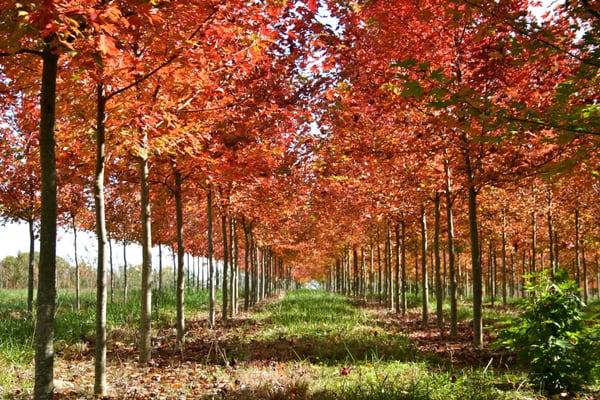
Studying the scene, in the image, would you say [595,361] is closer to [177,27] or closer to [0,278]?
[177,27]

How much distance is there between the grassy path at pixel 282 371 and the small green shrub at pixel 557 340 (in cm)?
41

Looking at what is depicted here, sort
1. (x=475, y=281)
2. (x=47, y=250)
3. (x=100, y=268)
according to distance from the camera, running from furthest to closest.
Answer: (x=475, y=281) → (x=100, y=268) → (x=47, y=250)

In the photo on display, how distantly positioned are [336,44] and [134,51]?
3.43m

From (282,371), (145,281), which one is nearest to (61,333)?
(145,281)

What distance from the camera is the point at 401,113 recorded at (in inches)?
373

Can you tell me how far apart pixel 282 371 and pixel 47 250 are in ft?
12.5

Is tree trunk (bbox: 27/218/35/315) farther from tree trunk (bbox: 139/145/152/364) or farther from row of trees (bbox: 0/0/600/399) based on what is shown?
tree trunk (bbox: 139/145/152/364)

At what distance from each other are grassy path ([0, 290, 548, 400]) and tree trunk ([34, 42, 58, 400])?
5.23ft

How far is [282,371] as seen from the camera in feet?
21.9

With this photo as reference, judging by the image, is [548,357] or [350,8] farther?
[350,8]

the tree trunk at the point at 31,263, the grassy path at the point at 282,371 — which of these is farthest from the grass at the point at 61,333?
the tree trunk at the point at 31,263

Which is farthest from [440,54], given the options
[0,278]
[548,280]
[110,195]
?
[0,278]

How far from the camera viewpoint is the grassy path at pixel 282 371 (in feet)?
18.0

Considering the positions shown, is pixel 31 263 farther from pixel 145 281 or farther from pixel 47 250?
pixel 47 250
